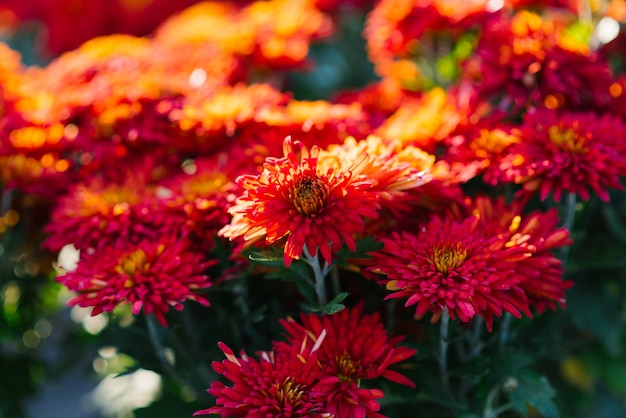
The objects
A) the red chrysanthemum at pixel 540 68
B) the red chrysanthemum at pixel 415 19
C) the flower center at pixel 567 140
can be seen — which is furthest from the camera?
the red chrysanthemum at pixel 415 19

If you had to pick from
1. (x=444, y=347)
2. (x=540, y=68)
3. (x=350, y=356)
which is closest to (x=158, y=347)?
(x=350, y=356)

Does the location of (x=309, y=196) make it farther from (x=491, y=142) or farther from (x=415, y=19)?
(x=415, y=19)

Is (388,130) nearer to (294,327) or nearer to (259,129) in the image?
(259,129)

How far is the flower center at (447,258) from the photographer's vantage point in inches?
30.8

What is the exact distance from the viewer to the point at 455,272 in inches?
30.5

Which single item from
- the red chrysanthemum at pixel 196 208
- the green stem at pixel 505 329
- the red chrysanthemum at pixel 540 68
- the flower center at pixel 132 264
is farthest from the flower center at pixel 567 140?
the flower center at pixel 132 264

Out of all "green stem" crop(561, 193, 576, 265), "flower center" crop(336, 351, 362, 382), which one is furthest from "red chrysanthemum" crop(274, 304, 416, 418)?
"green stem" crop(561, 193, 576, 265)

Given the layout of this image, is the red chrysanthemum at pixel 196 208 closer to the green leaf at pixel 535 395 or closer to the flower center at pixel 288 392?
the flower center at pixel 288 392

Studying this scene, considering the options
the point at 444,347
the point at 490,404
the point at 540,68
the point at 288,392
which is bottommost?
the point at 490,404

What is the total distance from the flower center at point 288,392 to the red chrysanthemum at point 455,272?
0.48 ft

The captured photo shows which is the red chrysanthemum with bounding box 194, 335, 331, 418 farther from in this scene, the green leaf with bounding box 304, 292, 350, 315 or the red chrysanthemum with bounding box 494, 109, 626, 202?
the red chrysanthemum with bounding box 494, 109, 626, 202

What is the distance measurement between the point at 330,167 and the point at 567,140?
0.36 meters

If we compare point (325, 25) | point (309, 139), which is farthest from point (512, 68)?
point (325, 25)

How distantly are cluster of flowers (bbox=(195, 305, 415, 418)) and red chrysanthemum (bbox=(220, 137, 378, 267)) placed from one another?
0.40 feet
